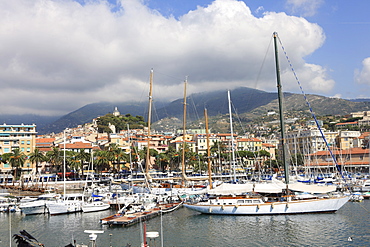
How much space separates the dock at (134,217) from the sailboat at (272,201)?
4070 mm

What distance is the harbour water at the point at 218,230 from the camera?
28219 millimetres

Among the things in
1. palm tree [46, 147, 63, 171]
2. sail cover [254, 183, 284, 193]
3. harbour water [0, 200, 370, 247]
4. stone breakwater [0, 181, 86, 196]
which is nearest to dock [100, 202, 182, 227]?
harbour water [0, 200, 370, 247]

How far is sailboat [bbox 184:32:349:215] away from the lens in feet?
124

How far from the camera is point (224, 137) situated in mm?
147125

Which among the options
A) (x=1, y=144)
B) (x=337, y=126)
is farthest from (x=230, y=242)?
(x=337, y=126)

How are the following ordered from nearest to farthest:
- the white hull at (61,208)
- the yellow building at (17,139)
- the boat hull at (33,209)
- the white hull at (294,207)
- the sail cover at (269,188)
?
the white hull at (294,207) < the sail cover at (269,188) < the white hull at (61,208) < the boat hull at (33,209) < the yellow building at (17,139)

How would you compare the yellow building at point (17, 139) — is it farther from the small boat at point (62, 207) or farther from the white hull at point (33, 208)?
the small boat at point (62, 207)

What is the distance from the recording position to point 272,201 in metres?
38.8

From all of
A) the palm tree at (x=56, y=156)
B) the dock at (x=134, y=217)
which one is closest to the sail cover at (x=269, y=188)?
the dock at (x=134, y=217)

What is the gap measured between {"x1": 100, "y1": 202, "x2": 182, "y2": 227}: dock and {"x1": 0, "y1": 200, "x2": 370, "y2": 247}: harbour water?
0.83 meters

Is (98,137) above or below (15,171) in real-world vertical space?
above

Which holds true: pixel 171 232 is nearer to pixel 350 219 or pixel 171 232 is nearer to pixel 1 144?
pixel 350 219

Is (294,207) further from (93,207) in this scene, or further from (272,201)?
(93,207)

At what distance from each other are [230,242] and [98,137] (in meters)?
111
